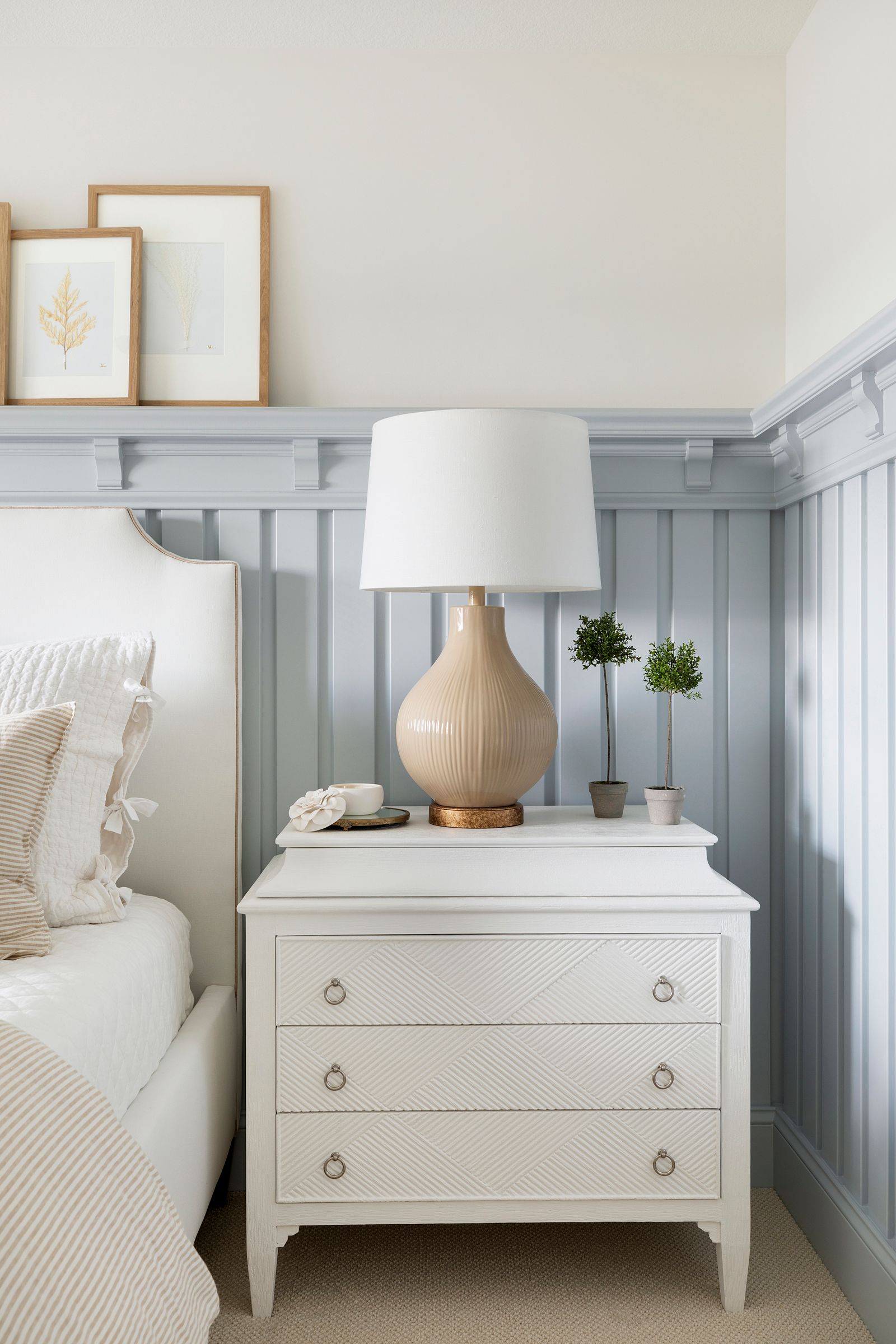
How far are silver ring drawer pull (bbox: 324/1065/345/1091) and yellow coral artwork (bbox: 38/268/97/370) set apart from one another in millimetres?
1491

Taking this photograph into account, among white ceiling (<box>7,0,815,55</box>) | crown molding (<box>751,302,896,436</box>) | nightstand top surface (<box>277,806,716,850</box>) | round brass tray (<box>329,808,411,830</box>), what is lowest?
nightstand top surface (<box>277,806,716,850</box>)

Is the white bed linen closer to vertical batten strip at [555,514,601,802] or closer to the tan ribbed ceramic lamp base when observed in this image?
the tan ribbed ceramic lamp base

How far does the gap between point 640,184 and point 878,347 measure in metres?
0.91

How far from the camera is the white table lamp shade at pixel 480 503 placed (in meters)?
1.50

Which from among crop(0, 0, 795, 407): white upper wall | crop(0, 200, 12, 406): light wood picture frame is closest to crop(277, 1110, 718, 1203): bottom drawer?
crop(0, 0, 795, 407): white upper wall

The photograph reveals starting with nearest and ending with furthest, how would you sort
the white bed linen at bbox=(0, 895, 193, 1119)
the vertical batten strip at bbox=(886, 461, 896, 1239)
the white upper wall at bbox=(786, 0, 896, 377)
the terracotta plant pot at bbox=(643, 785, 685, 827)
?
1. the white bed linen at bbox=(0, 895, 193, 1119)
2. the vertical batten strip at bbox=(886, 461, 896, 1239)
3. the white upper wall at bbox=(786, 0, 896, 377)
4. the terracotta plant pot at bbox=(643, 785, 685, 827)

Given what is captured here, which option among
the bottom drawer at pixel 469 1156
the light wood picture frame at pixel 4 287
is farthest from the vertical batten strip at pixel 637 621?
the light wood picture frame at pixel 4 287

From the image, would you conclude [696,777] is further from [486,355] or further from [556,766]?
[486,355]

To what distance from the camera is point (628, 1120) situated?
1461 mm

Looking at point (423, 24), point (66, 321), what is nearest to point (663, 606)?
point (423, 24)

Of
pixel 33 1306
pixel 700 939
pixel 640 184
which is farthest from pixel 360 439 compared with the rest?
pixel 33 1306

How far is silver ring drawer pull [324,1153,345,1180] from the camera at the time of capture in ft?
4.76

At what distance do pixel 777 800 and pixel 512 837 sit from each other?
2.33 ft

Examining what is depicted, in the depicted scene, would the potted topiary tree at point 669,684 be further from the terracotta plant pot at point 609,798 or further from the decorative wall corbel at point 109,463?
the decorative wall corbel at point 109,463
